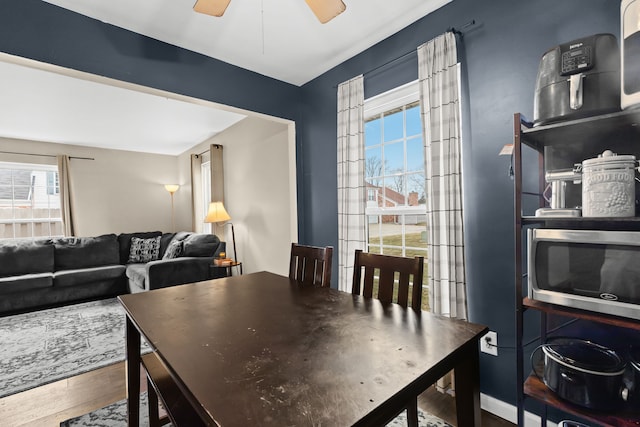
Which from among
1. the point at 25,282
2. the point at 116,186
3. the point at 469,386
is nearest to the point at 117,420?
the point at 469,386

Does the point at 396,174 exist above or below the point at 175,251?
above

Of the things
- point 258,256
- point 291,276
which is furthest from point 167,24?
point 258,256

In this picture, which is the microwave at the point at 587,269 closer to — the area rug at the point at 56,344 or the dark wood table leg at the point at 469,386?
the dark wood table leg at the point at 469,386

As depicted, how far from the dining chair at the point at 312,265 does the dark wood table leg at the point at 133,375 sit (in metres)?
0.89

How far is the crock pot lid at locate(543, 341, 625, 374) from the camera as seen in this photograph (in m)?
1.02

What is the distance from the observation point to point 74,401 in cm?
194

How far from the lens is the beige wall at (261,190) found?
3459mm

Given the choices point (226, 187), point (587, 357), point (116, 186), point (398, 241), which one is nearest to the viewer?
point (587, 357)

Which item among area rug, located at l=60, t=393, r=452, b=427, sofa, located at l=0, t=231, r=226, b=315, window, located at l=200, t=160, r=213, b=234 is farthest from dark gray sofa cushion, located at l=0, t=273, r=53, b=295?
area rug, located at l=60, t=393, r=452, b=427

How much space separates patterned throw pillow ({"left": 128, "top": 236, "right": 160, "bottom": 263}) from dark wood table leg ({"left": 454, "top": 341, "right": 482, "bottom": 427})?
5.18 m

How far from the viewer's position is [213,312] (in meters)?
1.23

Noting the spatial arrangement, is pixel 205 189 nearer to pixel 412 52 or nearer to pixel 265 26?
pixel 265 26

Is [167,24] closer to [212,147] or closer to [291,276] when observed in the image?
[291,276]

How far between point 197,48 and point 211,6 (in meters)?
1.05
